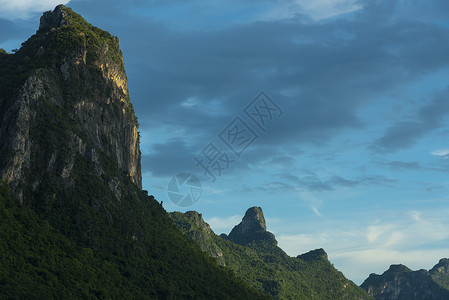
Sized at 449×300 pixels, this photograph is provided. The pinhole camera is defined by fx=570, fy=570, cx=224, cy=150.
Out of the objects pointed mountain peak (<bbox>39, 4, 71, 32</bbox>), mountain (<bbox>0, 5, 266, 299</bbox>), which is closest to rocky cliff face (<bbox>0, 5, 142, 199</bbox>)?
pointed mountain peak (<bbox>39, 4, 71, 32</bbox>)

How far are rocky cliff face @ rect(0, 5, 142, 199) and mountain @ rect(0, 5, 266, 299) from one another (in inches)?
9.7

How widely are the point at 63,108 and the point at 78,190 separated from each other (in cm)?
1983

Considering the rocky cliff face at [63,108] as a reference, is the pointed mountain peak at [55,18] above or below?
above

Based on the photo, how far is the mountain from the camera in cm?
9350

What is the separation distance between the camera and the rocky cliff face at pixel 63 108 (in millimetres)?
102500

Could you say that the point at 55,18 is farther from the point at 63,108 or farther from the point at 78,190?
the point at 78,190

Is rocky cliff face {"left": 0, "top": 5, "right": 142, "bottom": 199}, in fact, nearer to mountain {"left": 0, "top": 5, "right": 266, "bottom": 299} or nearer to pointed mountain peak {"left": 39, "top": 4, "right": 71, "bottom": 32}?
pointed mountain peak {"left": 39, "top": 4, "right": 71, "bottom": 32}

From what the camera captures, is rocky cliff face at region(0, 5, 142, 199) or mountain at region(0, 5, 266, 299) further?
rocky cliff face at region(0, 5, 142, 199)

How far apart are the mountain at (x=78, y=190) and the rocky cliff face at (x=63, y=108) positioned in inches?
9.7

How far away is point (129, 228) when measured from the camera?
12350 centimetres

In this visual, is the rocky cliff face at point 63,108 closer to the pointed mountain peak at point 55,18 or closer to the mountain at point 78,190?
the pointed mountain peak at point 55,18

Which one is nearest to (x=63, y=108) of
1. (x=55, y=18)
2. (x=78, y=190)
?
(x=78, y=190)

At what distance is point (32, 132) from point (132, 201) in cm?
3702

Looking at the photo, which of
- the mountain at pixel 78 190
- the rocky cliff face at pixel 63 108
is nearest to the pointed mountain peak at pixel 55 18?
the rocky cliff face at pixel 63 108
